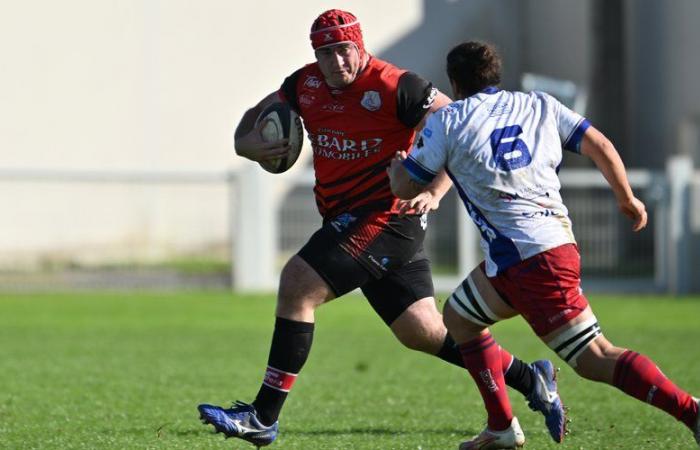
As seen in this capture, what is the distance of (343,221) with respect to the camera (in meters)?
6.52

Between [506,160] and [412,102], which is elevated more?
[412,102]

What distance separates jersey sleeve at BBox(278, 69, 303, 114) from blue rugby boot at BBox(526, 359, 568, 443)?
70.9 inches

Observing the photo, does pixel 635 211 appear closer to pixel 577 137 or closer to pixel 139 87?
pixel 577 137

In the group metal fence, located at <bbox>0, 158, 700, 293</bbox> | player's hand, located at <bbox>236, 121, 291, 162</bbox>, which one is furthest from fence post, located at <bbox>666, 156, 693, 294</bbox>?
player's hand, located at <bbox>236, 121, 291, 162</bbox>

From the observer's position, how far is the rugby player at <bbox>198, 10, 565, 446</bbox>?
6.33m

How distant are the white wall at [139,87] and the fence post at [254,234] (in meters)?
0.96

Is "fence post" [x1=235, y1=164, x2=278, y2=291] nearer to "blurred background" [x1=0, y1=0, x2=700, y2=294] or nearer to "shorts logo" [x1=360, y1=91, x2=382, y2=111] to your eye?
"blurred background" [x1=0, y1=0, x2=700, y2=294]

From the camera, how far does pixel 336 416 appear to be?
7.80 metres

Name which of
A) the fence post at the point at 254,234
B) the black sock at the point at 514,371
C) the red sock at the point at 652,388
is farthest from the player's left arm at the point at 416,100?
the fence post at the point at 254,234

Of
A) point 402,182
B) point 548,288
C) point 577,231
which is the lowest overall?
point 577,231

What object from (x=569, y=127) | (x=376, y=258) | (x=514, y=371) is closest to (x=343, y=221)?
(x=376, y=258)

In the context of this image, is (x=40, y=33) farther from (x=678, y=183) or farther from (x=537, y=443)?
(x=537, y=443)

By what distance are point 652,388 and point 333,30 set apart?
7.40 ft

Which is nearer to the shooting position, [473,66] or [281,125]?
[473,66]
